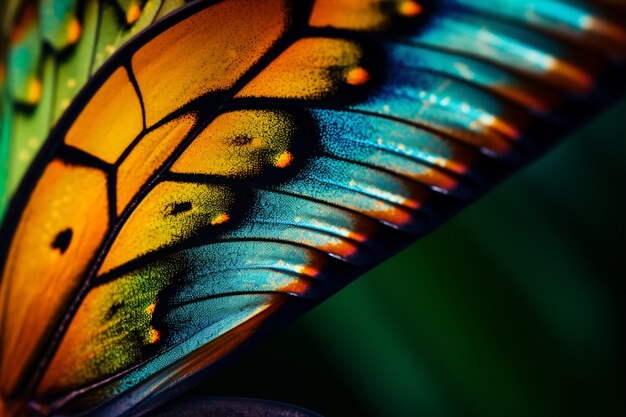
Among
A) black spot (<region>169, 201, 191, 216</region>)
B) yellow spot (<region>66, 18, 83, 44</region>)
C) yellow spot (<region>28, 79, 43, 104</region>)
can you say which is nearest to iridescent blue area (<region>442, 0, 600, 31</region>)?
black spot (<region>169, 201, 191, 216</region>)

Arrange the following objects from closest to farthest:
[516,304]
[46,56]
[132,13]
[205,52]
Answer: [205,52] < [132,13] < [46,56] < [516,304]

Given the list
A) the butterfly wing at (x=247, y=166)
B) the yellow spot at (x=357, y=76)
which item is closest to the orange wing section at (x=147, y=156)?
the butterfly wing at (x=247, y=166)

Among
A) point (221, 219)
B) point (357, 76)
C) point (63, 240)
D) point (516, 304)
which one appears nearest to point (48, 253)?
point (63, 240)

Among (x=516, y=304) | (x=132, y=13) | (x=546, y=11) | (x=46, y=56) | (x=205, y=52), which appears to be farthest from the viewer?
(x=516, y=304)

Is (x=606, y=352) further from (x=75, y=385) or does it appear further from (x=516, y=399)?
(x=75, y=385)

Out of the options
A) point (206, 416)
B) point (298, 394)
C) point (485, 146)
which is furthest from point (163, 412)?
point (298, 394)

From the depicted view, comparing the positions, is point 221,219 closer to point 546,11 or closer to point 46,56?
point 546,11

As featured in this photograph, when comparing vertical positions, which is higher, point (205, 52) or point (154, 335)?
point (205, 52)

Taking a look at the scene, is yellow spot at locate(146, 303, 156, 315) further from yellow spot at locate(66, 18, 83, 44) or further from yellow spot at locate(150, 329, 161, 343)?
yellow spot at locate(66, 18, 83, 44)

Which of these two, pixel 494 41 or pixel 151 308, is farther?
pixel 151 308
